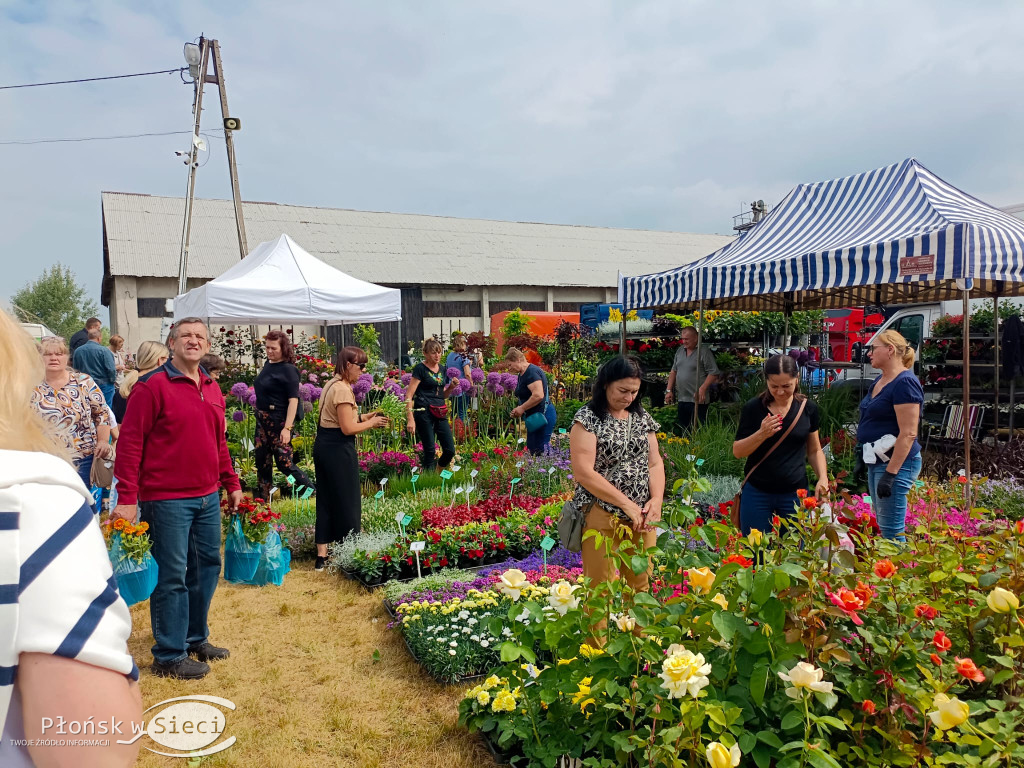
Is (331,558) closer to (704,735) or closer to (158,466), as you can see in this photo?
(158,466)

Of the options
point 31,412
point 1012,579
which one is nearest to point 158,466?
point 31,412

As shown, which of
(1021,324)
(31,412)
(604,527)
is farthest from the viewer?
(1021,324)

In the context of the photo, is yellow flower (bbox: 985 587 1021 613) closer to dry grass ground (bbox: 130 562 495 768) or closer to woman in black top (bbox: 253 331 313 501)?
dry grass ground (bbox: 130 562 495 768)

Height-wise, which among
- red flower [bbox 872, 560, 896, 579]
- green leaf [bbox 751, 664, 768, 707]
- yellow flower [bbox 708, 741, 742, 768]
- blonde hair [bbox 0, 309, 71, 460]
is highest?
blonde hair [bbox 0, 309, 71, 460]

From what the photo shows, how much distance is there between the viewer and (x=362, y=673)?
3613 millimetres

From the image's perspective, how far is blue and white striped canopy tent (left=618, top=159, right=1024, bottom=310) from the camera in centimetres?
534

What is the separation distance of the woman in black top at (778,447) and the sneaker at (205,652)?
3.11 m

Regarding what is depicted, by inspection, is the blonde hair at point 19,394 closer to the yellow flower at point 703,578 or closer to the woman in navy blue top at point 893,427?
the yellow flower at point 703,578

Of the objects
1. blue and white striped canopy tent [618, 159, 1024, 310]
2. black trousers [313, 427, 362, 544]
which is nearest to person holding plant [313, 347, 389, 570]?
black trousers [313, 427, 362, 544]

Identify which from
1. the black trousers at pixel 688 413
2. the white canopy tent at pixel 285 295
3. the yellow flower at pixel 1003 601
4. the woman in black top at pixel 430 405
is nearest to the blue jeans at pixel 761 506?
the yellow flower at pixel 1003 601

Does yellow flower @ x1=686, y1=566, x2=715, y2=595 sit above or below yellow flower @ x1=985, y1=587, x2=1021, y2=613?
below

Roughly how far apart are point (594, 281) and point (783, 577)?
26.2m

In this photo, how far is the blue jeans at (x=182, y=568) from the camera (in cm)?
340

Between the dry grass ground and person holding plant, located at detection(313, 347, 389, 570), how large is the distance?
1.92ft
